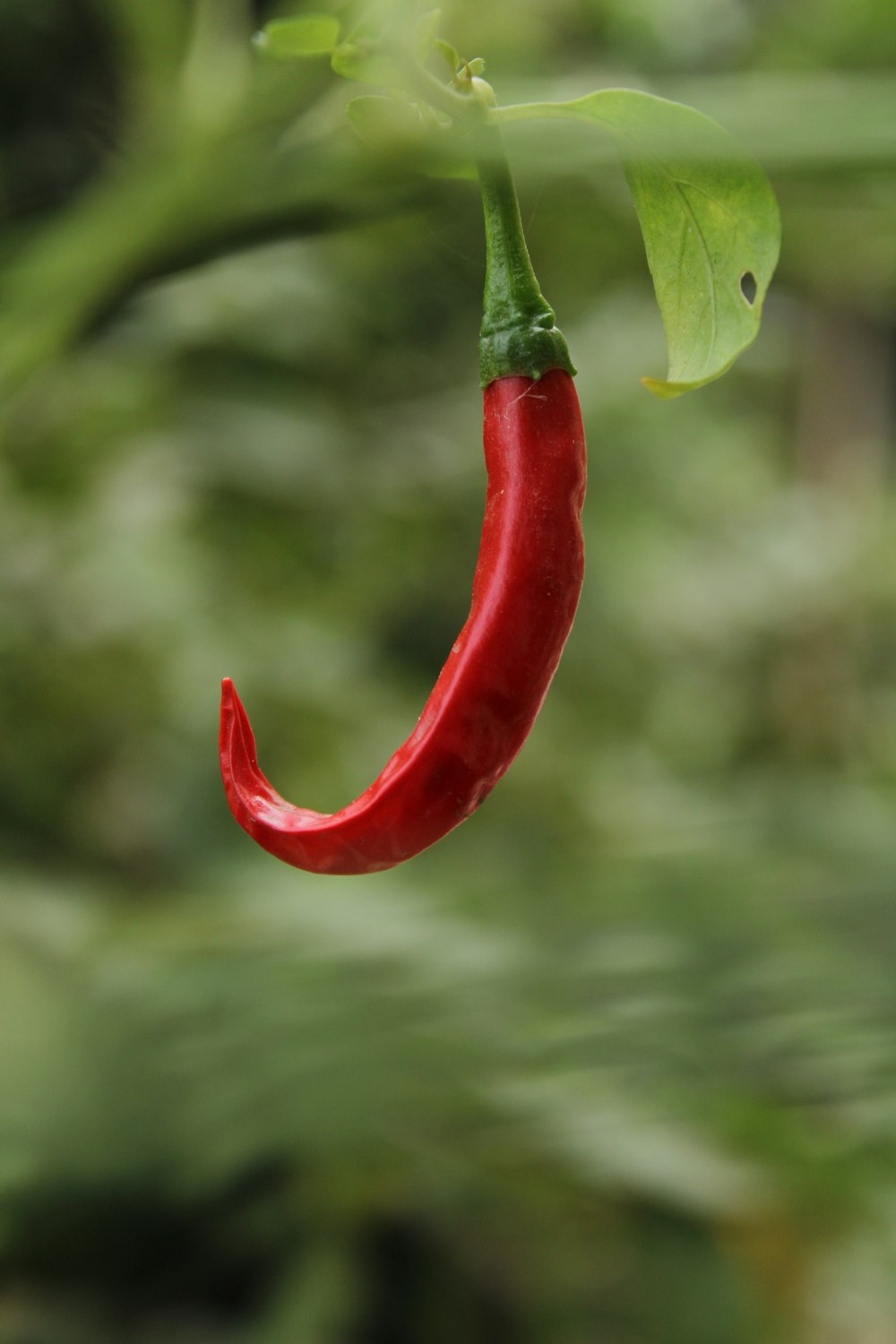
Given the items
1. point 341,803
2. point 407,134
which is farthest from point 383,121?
point 341,803

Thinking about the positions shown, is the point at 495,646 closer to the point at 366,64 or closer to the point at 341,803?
the point at 366,64

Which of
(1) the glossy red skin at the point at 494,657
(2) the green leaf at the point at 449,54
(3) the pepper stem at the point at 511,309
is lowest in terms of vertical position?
(1) the glossy red skin at the point at 494,657

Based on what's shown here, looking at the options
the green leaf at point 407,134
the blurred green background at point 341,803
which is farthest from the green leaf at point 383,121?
the blurred green background at point 341,803

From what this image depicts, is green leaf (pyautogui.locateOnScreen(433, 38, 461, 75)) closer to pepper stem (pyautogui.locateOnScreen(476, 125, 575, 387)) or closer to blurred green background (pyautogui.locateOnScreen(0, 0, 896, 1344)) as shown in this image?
pepper stem (pyautogui.locateOnScreen(476, 125, 575, 387))

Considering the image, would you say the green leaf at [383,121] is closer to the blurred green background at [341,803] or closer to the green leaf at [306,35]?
the green leaf at [306,35]

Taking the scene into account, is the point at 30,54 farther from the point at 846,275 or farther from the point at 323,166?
the point at 846,275

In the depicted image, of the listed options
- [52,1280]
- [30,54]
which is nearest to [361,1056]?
[52,1280]
